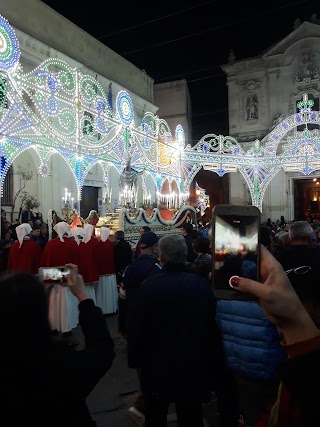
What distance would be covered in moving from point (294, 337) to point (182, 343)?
5.45 feet

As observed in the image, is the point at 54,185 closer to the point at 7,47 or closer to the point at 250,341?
the point at 7,47

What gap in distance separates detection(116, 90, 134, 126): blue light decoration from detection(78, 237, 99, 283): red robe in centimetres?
652

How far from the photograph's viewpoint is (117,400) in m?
4.57

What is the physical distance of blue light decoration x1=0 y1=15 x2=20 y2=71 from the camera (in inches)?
325

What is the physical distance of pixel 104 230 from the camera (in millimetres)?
8867

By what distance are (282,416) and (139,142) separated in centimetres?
1357

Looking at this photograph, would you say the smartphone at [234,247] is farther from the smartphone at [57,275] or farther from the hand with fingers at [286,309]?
the smartphone at [57,275]

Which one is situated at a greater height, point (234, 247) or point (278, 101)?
point (278, 101)

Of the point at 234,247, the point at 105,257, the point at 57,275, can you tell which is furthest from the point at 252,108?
the point at 234,247

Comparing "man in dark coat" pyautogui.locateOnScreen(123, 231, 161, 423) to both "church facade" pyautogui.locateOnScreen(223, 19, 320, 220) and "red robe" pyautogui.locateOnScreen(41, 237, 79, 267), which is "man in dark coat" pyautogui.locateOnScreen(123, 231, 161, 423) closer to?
"red robe" pyautogui.locateOnScreen(41, 237, 79, 267)

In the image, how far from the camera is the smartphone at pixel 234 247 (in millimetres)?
1526

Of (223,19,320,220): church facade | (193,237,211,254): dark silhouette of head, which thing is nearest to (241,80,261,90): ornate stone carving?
(223,19,320,220): church facade

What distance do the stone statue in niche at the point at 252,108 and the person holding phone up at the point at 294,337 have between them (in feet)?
91.6

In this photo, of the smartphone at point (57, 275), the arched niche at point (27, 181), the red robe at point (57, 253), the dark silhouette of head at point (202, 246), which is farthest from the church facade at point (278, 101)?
the smartphone at point (57, 275)
